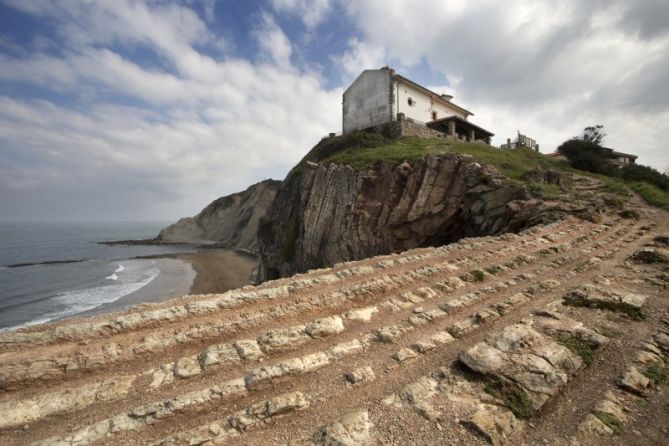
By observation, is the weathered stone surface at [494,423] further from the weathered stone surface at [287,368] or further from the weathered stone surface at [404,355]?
the weathered stone surface at [287,368]

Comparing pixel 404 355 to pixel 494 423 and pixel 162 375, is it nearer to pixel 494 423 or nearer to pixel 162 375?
pixel 494 423

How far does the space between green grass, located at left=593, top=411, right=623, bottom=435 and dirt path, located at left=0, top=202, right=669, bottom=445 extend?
0.15 meters

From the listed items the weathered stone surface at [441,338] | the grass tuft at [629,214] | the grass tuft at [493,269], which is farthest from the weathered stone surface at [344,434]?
the grass tuft at [629,214]

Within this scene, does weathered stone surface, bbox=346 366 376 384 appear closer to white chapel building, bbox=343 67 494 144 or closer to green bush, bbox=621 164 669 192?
white chapel building, bbox=343 67 494 144

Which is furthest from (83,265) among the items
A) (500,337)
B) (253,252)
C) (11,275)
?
(500,337)

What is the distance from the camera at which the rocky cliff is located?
85812 mm

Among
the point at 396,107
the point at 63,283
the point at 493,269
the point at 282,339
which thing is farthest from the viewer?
the point at 63,283

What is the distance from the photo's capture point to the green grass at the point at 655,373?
5.09 meters

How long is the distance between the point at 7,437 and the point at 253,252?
68828 mm

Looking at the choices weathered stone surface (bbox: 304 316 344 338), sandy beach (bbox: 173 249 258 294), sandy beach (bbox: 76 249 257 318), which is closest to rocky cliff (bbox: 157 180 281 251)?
sandy beach (bbox: 173 249 258 294)

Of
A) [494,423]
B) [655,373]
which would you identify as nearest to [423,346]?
[494,423]

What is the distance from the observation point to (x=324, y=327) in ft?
23.7

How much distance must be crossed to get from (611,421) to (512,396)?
1287 millimetres

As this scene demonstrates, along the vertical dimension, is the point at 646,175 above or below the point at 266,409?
above
